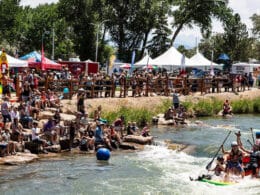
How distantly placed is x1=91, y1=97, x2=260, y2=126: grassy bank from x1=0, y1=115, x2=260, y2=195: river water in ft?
16.7

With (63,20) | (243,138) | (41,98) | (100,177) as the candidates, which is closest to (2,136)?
(100,177)

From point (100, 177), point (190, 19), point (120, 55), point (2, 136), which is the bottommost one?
point (100, 177)

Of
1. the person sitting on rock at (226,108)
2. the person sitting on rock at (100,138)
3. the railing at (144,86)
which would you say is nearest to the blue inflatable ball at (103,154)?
the person sitting on rock at (100,138)

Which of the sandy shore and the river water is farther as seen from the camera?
the sandy shore

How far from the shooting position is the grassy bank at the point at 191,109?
30266 millimetres

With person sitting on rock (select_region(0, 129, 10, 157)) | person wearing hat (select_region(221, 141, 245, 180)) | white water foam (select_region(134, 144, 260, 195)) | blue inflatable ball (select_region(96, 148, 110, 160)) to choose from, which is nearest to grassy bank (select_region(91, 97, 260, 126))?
white water foam (select_region(134, 144, 260, 195))

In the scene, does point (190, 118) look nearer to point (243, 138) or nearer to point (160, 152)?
point (243, 138)

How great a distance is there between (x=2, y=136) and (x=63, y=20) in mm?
41308

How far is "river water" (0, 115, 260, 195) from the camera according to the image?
56.4 ft

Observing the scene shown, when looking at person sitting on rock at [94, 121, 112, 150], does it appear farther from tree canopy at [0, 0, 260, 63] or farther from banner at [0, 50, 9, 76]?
tree canopy at [0, 0, 260, 63]

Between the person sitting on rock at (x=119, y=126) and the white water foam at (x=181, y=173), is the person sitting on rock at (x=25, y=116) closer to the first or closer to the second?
the person sitting on rock at (x=119, y=126)

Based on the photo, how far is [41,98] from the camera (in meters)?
27.0

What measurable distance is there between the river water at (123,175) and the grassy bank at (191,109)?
507cm

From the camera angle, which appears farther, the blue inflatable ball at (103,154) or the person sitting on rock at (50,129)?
the person sitting on rock at (50,129)
